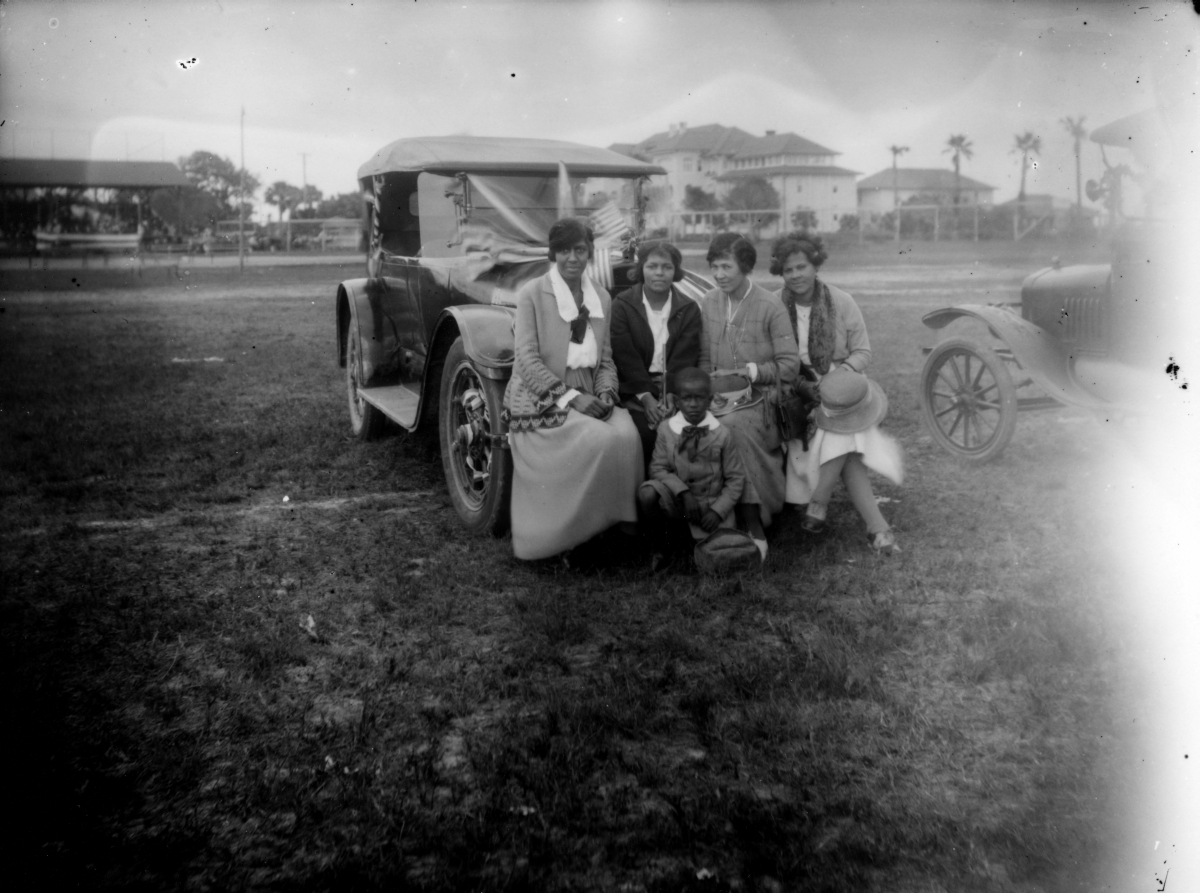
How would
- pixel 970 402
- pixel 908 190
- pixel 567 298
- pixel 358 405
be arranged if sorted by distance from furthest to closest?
1. pixel 908 190
2. pixel 358 405
3. pixel 970 402
4. pixel 567 298

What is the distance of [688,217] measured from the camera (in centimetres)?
2741

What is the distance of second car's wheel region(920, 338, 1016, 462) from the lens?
6.09 metres

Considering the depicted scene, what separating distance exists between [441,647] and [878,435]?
92.5 inches

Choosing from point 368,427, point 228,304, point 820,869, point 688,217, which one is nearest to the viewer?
point 820,869

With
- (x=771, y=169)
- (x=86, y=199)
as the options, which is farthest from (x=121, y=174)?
(x=771, y=169)

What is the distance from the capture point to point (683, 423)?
437 centimetres

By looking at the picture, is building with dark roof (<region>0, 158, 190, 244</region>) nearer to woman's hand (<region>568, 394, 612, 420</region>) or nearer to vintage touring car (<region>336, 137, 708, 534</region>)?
vintage touring car (<region>336, 137, 708, 534</region>)

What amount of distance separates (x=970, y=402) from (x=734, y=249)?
2.64m

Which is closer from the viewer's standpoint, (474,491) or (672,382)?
(672,382)

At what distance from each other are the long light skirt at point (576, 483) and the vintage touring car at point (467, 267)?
13.3 inches

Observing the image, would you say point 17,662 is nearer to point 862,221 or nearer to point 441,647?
point 441,647

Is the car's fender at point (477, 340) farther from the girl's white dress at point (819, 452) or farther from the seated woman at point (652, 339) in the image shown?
the girl's white dress at point (819, 452)

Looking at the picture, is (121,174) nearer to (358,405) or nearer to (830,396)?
(358,405)

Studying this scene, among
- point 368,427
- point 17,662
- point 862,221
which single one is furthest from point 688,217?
point 17,662
